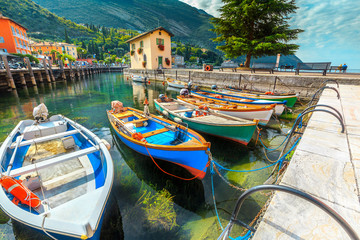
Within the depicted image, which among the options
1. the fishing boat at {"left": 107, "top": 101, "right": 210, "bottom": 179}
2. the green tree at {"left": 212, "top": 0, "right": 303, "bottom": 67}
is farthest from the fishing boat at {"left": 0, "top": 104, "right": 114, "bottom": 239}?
the green tree at {"left": 212, "top": 0, "right": 303, "bottom": 67}

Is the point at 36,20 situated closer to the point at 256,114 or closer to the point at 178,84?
the point at 178,84

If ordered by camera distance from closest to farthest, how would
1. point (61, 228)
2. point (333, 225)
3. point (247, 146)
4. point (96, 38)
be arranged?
point (333, 225) < point (61, 228) < point (247, 146) < point (96, 38)

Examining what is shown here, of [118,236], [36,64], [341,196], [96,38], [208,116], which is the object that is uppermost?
[96,38]

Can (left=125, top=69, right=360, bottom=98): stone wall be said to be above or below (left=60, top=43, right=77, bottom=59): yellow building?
below

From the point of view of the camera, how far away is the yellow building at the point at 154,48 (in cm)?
3632

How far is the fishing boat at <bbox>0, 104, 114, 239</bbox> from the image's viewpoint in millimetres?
2551

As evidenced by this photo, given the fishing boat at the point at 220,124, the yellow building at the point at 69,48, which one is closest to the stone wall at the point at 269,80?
the fishing boat at the point at 220,124

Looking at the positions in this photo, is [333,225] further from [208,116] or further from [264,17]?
[264,17]

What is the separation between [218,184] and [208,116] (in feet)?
13.9

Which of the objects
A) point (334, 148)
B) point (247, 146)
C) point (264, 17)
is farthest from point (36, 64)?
point (334, 148)

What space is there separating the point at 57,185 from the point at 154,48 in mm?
37558

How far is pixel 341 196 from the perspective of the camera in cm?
226

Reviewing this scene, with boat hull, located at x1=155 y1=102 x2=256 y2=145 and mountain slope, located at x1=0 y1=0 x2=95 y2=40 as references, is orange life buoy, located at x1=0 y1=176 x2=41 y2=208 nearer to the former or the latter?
boat hull, located at x1=155 y1=102 x2=256 y2=145

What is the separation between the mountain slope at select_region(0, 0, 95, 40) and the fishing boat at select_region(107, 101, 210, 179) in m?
136
